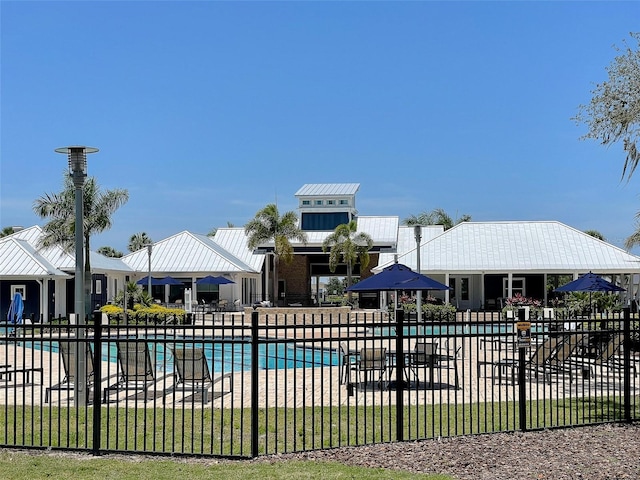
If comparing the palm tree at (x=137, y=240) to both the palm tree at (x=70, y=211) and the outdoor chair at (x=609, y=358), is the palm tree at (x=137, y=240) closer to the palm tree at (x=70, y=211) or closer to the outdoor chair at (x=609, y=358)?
the palm tree at (x=70, y=211)

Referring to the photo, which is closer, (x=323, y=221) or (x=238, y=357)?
(x=238, y=357)

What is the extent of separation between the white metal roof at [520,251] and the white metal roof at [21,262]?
18755mm

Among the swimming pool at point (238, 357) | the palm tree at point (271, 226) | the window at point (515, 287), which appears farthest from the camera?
the palm tree at point (271, 226)

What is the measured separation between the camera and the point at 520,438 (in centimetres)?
849

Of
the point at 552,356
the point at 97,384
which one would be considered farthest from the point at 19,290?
the point at 97,384

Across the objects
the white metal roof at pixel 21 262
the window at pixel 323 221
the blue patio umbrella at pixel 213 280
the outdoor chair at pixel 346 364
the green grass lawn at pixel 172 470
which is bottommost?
the green grass lawn at pixel 172 470

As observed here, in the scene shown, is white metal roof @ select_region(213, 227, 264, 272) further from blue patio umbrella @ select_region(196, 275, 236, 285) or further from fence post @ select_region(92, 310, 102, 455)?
fence post @ select_region(92, 310, 102, 455)

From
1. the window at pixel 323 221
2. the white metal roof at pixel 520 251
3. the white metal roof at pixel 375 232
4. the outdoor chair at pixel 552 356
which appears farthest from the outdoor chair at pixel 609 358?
the window at pixel 323 221

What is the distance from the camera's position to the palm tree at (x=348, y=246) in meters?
45.8

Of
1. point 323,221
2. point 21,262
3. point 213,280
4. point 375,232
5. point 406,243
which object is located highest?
point 323,221

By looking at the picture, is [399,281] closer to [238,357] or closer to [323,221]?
[238,357]

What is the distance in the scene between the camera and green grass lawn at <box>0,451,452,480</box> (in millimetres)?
6977

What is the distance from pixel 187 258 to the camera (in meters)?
46.4

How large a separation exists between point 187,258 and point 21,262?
13604 millimetres
